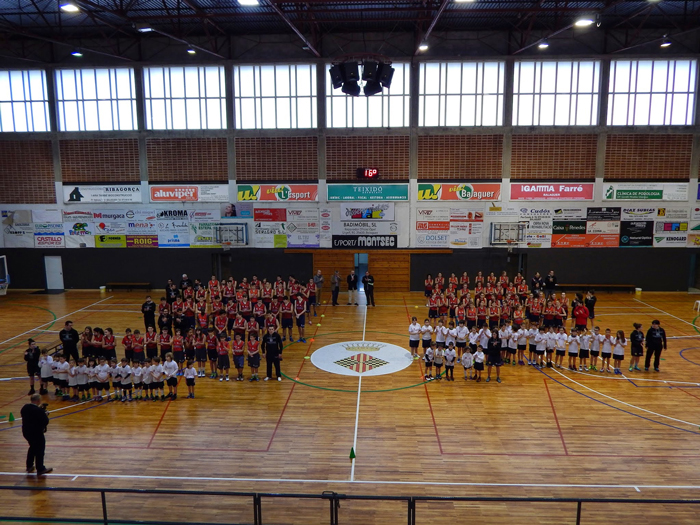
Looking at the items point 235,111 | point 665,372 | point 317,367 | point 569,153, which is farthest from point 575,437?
point 235,111

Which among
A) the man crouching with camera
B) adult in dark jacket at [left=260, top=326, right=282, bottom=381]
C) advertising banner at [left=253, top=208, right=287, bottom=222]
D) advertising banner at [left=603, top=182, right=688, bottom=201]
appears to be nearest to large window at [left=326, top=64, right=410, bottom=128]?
advertising banner at [left=253, top=208, right=287, bottom=222]

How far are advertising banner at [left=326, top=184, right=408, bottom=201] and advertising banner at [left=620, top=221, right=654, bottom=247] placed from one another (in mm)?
11675

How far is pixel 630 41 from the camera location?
23.7m

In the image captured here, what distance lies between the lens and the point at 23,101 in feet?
85.7

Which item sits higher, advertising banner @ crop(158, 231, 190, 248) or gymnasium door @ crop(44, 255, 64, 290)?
advertising banner @ crop(158, 231, 190, 248)

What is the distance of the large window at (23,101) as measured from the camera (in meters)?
26.0

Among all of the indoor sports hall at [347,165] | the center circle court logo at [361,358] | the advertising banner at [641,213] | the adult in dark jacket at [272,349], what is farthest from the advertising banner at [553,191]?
the adult in dark jacket at [272,349]

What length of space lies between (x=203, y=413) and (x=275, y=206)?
15486 mm

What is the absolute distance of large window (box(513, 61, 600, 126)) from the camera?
24594 mm

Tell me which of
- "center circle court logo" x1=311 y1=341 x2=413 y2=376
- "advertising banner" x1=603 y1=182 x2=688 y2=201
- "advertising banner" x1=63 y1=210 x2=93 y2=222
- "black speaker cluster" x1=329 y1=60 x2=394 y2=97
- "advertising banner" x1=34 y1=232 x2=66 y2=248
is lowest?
"center circle court logo" x1=311 y1=341 x2=413 y2=376

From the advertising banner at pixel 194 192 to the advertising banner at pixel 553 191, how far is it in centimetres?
1576

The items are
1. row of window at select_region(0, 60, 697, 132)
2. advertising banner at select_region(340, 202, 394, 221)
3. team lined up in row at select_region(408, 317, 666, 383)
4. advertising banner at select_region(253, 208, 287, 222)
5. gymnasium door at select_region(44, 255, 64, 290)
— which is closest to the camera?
team lined up in row at select_region(408, 317, 666, 383)

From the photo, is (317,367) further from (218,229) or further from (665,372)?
(218,229)

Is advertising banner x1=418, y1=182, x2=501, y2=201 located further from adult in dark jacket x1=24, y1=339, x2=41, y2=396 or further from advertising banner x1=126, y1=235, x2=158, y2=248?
adult in dark jacket x1=24, y1=339, x2=41, y2=396
